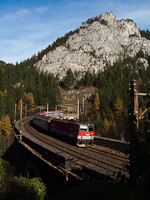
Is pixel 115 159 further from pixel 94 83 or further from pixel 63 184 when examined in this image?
pixel 94 83

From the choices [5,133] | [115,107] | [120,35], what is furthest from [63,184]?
[120,35]

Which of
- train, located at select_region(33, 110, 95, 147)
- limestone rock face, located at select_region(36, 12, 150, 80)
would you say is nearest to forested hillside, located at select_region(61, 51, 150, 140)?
train, located at select_region(33, 110, 95, 147)

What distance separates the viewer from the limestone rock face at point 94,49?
164 m

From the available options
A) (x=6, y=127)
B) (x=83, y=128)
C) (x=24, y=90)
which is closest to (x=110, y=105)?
(x=6, y=127)

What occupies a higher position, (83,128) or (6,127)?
(83,128)

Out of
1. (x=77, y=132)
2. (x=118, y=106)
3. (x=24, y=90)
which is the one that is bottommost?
(x=77, y=132)

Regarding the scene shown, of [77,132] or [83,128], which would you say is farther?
[83,128]

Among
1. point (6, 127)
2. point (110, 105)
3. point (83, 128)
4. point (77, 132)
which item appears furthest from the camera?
point (110, 105)

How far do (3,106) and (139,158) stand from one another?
87399 millimetres

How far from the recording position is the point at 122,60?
557 ft

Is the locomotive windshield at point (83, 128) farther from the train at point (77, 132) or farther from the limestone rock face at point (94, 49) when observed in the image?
the limestone rock face at point (94, 49)

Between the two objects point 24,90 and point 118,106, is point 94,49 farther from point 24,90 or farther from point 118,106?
point 118,106

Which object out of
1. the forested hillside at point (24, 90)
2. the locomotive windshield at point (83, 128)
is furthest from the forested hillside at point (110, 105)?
the forested hillside at point (24, 90)

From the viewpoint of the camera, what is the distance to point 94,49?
568 feet
